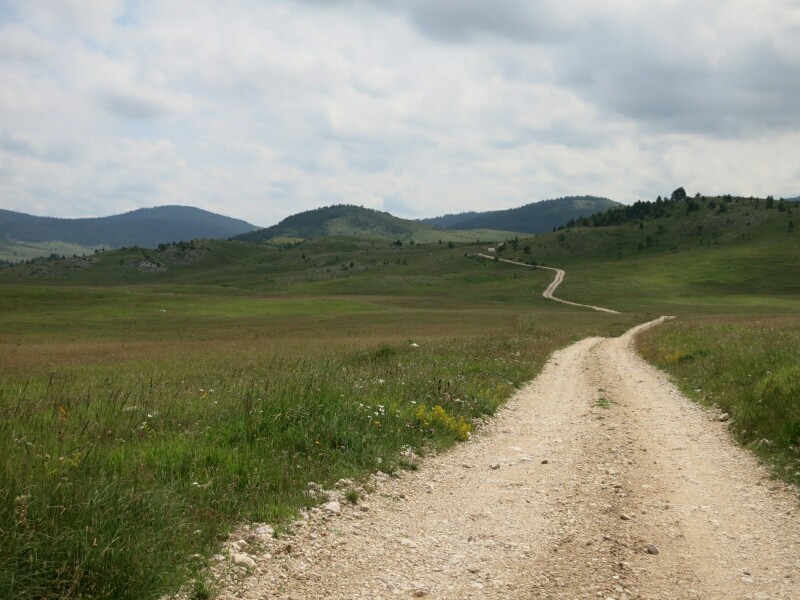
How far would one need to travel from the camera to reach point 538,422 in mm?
15047

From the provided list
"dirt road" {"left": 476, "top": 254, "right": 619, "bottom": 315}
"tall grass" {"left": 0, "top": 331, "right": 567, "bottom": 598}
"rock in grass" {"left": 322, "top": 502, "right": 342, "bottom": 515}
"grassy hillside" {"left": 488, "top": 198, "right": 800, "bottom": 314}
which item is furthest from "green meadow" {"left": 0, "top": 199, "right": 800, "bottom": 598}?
"grassy hillside" {"left": 488, "top": 198, "right": 800, "bottom": 314}

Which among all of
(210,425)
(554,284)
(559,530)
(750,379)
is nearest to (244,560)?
(559,530)

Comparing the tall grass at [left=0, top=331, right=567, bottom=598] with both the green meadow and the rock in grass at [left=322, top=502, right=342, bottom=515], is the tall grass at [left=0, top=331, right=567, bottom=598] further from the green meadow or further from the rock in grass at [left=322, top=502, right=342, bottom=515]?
the rock in grass at [left=322, top=502, right=342, bottom=515]

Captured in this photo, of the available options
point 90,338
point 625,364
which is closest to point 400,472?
Result: point 625,364

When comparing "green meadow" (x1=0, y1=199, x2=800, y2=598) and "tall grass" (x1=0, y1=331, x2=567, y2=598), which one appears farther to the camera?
"green meadow" (x1=0, y1=199, x2=800, y2=598)

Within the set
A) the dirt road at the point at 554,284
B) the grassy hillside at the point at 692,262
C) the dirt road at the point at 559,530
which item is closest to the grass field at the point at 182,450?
the dirt road at the point at 559,530

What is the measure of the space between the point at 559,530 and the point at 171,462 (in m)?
5.53

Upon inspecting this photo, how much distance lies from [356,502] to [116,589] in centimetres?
390

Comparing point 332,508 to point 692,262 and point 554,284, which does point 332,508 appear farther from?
point 692,262

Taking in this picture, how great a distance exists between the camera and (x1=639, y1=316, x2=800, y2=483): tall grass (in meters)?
11.5

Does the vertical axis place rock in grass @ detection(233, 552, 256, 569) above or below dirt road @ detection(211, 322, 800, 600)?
above

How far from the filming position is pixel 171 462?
27.2 feet

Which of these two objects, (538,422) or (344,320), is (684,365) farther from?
(344,320)

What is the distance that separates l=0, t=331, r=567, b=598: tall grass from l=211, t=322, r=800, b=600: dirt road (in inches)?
30.9
